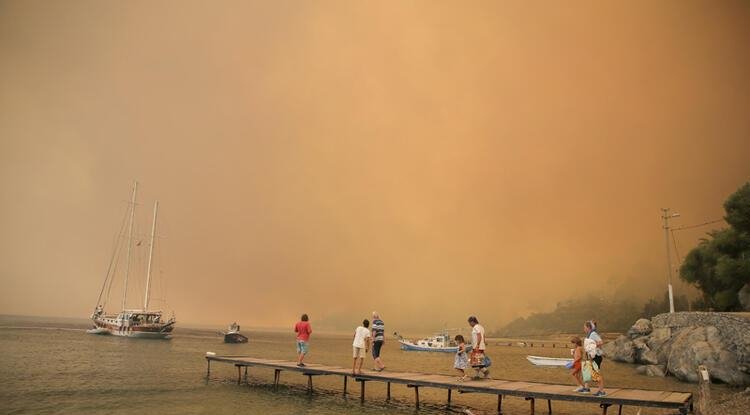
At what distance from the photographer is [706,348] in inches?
1631

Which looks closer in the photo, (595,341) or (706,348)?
(595,341)

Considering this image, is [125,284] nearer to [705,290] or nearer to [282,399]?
[282,399]

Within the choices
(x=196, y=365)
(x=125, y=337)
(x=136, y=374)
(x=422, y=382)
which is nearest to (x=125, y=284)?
(x=125, y=337)

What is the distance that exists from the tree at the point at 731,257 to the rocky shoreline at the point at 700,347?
11.7m

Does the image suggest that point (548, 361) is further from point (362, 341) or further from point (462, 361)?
point (362, 341)

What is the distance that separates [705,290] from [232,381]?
70.8m

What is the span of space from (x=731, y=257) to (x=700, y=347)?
1210 inches

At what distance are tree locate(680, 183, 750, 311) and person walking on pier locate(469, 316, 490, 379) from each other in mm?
54113

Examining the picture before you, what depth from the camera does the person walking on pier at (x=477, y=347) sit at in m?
22.5

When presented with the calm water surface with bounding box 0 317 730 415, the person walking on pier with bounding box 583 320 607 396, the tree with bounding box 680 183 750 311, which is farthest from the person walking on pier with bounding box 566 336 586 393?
the tree with bounding box 680 183 750 311

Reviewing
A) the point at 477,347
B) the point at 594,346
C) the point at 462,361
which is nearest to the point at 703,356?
the point at 462,361

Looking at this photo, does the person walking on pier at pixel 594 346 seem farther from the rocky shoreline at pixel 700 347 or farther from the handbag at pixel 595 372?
the rocky shoreline at pixel 700 347

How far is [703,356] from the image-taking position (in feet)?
135

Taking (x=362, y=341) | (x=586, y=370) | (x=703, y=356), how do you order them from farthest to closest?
(x=703, y=356) → (x=362, y=341) → (x=586, y=370)
